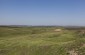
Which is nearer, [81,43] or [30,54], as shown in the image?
[30,54]

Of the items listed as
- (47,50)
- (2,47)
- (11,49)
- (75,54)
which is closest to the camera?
(75,54)

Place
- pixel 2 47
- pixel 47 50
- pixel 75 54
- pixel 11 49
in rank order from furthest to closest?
pixel 2 47
pixel 11 49
pixel 47 50
pixel 75 54

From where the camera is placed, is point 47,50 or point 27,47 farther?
point 27,47

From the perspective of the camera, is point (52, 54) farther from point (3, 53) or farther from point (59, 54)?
point (3, 53)

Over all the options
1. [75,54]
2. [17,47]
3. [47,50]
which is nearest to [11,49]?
[17,47]

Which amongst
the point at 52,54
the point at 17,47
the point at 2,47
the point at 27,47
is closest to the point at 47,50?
the point at 52,54

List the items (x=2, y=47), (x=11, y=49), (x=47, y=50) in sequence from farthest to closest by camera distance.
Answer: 1. (x=2, y=47)
2. (x=11, y=49)
3. (x=47, y=50)

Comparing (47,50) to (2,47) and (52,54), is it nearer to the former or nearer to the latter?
(52,54)

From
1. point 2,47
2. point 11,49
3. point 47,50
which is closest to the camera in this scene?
point 47,50
